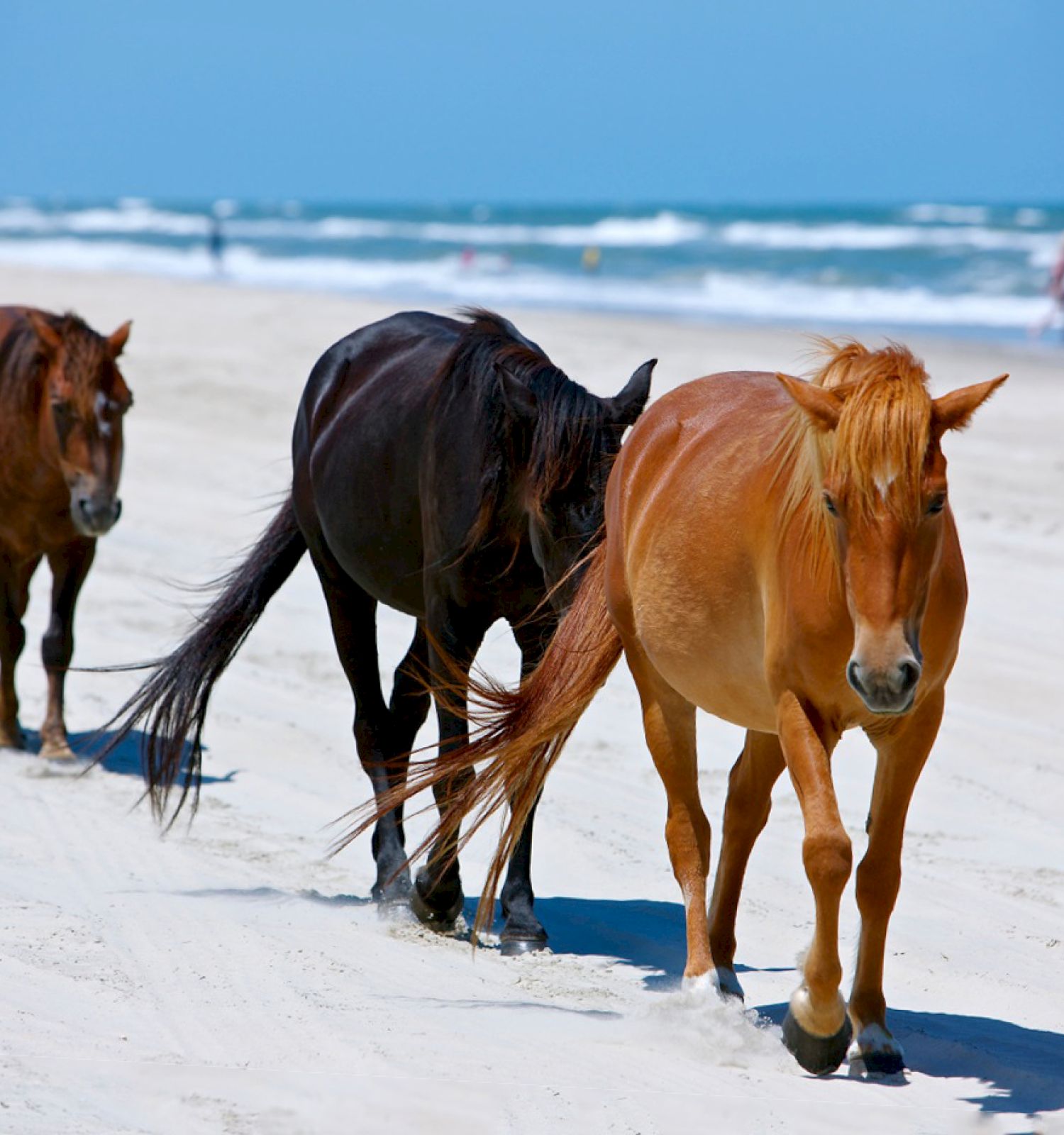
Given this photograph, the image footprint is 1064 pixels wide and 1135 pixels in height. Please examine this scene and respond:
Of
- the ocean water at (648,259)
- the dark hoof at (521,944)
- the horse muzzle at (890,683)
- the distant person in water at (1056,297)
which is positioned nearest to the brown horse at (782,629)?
the horse muzzle at (890,683)

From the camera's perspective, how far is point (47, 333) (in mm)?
6699

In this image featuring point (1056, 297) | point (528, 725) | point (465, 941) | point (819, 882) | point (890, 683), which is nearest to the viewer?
point (890, 683)

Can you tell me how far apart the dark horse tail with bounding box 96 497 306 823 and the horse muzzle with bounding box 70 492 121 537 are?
3.05 ft

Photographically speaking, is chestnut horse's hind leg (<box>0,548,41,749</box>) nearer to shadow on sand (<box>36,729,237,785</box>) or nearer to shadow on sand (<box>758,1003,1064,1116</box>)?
shadow on sand (<box>36,729,237,785</box>)

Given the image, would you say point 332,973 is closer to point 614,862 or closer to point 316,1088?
point 316,1088

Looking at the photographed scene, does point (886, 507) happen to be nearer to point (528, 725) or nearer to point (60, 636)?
point (528, 725)

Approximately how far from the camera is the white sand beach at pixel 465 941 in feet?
10.8

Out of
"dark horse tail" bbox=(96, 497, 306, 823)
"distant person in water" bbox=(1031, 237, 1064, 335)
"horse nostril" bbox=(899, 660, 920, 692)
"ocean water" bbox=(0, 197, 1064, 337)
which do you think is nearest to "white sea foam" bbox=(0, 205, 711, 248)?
"ocean water" bbox=(0, 197, 1064, 337)

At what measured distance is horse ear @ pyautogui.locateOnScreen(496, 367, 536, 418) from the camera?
4484 mm

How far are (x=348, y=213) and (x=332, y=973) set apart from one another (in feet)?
286

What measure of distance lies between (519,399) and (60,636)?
3.15m

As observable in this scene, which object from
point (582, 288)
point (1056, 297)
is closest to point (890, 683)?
point (1056, 297)

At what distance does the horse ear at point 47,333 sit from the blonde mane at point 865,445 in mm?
4229

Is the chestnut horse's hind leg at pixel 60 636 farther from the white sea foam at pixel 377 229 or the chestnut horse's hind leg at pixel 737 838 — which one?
the white sea foam at pixel 377 229
